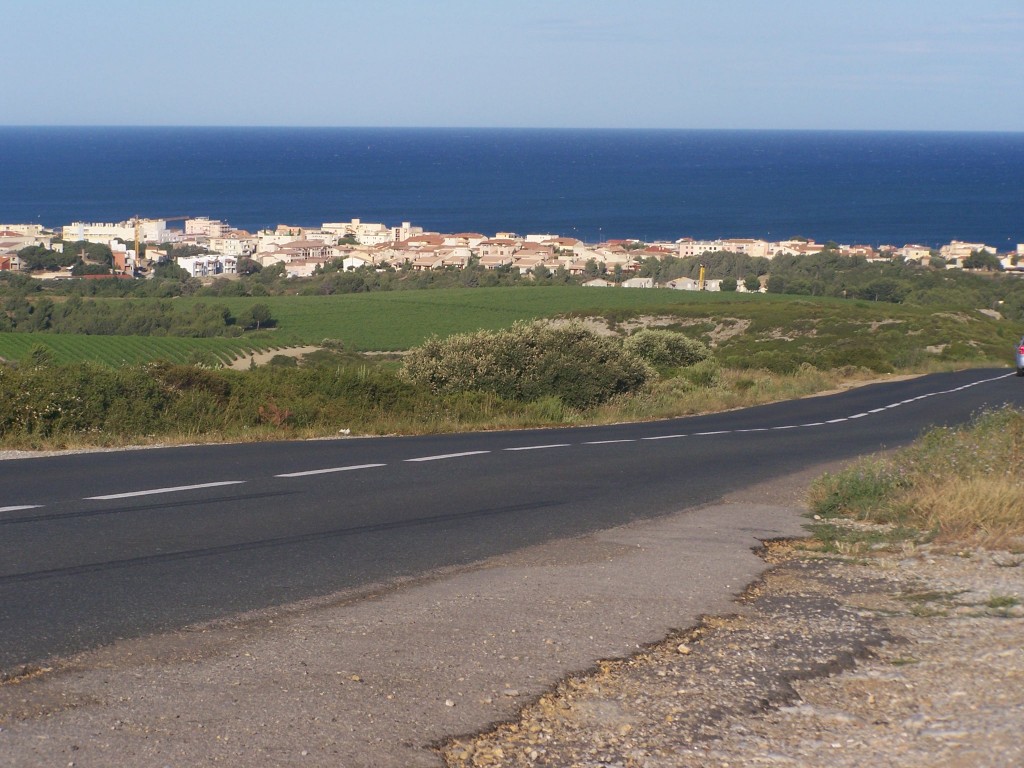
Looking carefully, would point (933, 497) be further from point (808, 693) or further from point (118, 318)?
point (118, 318)

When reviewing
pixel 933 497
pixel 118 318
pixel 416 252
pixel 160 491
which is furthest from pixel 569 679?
pixel 416 252

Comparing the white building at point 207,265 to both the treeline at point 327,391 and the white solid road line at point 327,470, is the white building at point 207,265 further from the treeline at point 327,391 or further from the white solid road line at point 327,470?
the white solid road line at point 327,470

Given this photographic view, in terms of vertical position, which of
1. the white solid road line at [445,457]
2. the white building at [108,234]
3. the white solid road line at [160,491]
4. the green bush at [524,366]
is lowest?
the white building at [108,234]

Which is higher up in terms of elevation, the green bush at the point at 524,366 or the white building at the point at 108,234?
the green bush at the point at 524,366

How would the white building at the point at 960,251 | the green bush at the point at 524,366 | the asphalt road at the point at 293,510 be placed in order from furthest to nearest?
the white building at the point at 960,251, the green bush at the point at 524,366, the asphalt road at the point at 293,510

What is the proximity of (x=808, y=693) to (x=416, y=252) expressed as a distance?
421 feet

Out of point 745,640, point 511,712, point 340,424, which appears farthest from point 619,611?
point 340,424

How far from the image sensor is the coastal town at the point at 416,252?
11381 centimetres

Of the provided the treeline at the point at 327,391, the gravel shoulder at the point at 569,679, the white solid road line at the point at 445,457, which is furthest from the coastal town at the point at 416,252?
the gravel shoulder at the point at 569,679

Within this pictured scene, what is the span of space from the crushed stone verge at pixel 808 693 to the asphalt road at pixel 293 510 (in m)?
2.00

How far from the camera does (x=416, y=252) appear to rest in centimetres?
13112

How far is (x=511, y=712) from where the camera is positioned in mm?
4168

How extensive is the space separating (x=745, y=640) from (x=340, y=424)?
36.9 ft

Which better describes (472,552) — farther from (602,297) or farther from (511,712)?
(602,297)
